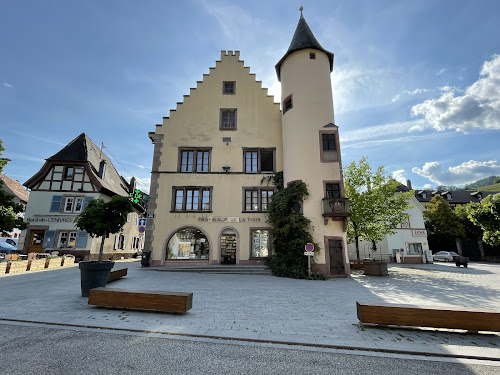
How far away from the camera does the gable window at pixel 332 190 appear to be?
16.1 meters

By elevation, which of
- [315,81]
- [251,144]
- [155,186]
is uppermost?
[315,81]

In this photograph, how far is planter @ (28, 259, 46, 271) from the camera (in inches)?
623

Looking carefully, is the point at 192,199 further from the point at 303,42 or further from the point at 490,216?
the point at 490,216

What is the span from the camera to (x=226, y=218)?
1889 centimetres

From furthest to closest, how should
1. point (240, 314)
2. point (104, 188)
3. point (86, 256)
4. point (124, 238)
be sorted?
point (124, 238) < point (104, 188) < point (86, 256) < point (240, 314)

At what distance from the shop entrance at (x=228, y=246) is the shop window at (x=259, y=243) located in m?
1.37

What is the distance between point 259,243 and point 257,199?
132 inches

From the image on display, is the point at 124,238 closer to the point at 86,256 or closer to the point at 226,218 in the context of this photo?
the point at 86,256

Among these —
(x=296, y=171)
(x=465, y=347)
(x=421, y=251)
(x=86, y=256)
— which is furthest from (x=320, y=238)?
(x=421, y=251)

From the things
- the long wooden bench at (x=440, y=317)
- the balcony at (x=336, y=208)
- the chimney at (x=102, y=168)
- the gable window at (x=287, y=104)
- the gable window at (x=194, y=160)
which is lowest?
the long wooden bench at (x=440, y=317)

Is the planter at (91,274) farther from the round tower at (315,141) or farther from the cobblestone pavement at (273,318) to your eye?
the round tower at (315,141)

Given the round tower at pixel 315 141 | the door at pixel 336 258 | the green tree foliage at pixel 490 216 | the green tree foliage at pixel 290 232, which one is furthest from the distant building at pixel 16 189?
the green tree foliage at pixel 490 216

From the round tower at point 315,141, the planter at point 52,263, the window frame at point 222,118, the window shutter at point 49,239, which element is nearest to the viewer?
the round tower at point 315,141

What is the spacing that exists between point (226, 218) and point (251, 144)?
21.1ft
